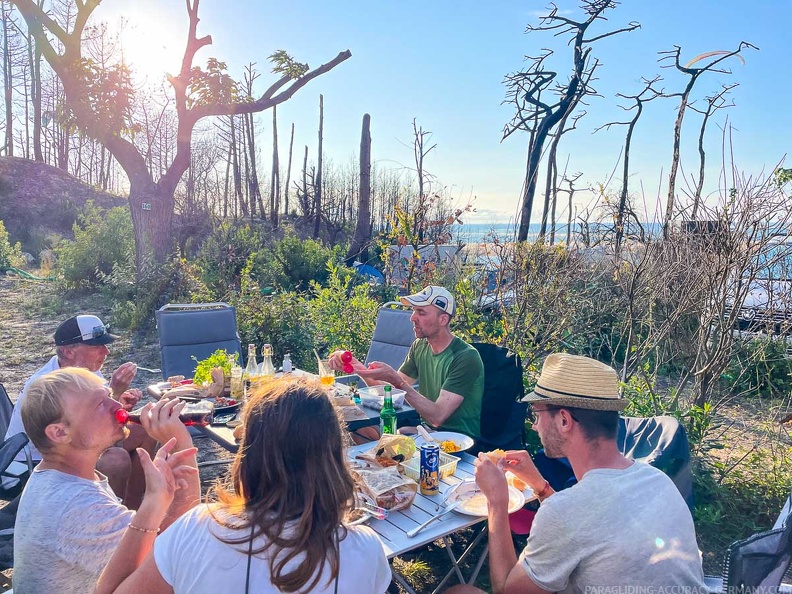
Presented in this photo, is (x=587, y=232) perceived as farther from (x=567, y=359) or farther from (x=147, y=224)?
(x=147, y=224)

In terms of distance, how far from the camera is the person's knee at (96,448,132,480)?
9.42ft

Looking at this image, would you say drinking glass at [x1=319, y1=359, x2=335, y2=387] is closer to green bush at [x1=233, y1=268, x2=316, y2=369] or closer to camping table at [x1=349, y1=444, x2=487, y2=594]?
camping table at [x1=349, y1=444, x2=487, y2=594]

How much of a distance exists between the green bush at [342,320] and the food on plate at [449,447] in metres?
3.28

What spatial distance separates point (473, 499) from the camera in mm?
2113

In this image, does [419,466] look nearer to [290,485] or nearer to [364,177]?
[290,485]

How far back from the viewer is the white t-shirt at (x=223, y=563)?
3.97 feet

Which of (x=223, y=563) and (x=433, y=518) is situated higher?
(x=223, y=563)

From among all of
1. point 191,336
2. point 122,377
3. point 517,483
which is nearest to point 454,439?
point 517,483

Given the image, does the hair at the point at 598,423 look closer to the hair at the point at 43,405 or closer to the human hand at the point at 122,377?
the hair at the point at 43,405

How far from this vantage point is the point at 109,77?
8164 millimetres

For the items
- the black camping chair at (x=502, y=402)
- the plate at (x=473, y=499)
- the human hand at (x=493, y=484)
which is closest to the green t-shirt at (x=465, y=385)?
the black camping chair at (x=502, y=402)

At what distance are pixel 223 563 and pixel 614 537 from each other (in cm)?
105

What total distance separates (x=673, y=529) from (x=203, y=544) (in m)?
1.28

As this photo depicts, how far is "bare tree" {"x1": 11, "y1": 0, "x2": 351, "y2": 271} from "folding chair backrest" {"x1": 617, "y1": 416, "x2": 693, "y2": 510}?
320 inches
